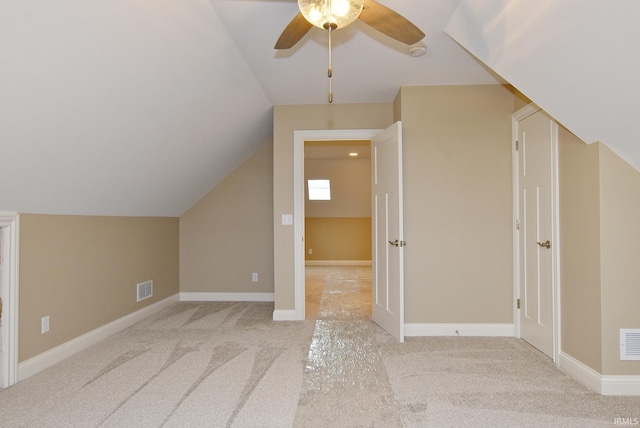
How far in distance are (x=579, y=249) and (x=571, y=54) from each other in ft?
4.13

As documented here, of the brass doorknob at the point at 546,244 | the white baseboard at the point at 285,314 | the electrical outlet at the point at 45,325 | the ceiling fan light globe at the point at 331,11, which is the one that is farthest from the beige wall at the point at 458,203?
the electrical outlet at the point at 45,325

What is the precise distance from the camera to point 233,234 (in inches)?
190

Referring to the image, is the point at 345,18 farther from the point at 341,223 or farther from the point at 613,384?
the point at 341,223

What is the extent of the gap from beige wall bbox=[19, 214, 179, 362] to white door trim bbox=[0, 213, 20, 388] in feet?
0.21

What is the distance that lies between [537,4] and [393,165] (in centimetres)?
164

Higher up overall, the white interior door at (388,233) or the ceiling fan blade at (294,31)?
the ceiling fan blade at (294,31)

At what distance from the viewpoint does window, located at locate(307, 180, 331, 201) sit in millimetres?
8008

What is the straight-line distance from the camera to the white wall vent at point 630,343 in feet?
7.26

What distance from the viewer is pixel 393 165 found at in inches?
128

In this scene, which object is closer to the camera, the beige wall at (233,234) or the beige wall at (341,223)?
the beige wall at (233,234)

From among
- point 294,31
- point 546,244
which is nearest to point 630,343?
point 546,244

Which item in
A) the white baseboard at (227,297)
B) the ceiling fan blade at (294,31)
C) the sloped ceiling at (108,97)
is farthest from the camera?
the white baseboard at (227,297)

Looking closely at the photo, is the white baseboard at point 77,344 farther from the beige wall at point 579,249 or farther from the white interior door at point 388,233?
the beige wall at point 579,249

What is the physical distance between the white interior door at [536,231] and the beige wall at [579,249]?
11cm
